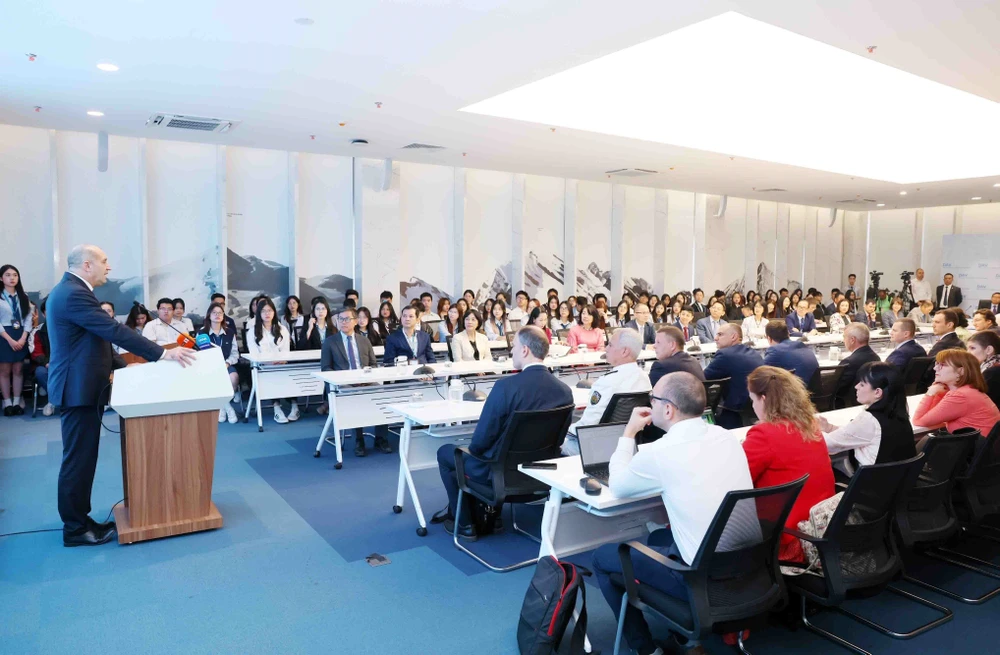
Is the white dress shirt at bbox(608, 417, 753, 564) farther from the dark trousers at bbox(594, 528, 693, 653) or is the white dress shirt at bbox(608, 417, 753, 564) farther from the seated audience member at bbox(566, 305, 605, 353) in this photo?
the seated audience member at bbox(566, 305, 605, 353)

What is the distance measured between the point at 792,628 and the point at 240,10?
4769mm

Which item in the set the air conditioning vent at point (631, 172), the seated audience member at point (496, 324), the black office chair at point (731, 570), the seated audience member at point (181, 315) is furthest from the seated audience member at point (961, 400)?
the seated audience member at point (181, 315)

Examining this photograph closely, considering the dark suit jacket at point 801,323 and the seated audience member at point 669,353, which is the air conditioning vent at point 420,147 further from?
the dark suit jacket at point 801,323

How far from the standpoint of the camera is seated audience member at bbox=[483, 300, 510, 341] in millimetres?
10289

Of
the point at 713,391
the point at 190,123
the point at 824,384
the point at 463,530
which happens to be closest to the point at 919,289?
the point at 824,384

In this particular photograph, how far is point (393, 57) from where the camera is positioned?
18.2 feet

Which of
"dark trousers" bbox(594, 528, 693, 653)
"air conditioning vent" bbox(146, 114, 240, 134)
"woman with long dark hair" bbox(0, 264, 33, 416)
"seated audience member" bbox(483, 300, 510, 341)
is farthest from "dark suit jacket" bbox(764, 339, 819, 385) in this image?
"woman with long dark hair" bbox(0, 264, 33, 416)

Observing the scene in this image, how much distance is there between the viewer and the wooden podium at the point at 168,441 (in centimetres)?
412

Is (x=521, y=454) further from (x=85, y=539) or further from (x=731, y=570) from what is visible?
(x=85, y=539)

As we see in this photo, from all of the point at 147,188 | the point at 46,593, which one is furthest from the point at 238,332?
the point at 46,593

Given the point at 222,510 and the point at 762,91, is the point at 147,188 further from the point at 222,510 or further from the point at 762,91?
the point at 762,91

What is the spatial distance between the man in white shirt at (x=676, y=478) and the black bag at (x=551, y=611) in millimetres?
158

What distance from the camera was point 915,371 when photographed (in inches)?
274

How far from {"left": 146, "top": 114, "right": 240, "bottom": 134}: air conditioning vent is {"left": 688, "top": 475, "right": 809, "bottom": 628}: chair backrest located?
285 inches
